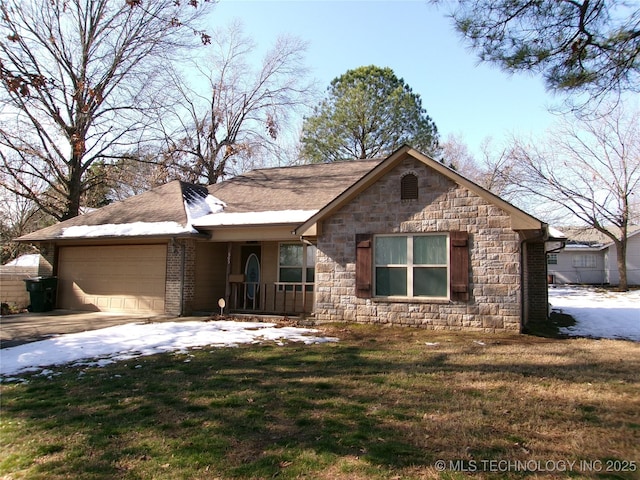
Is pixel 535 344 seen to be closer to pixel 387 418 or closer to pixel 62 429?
pixel 387 418

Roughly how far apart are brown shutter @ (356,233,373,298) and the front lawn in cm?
310

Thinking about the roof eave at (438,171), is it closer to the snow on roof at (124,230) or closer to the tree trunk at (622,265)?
the snow on roof at (124,230)

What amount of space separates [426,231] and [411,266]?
2.78 feet

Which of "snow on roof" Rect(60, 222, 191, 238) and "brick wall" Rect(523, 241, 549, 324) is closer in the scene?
"brick wall" Rect(523, 241, 549, 324)

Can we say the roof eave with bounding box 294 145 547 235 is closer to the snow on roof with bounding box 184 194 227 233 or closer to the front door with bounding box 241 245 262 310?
the front door with bounding box 241 245 262 310

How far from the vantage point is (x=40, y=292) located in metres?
14.2

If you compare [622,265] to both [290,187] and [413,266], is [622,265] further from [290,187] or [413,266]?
[413,266]

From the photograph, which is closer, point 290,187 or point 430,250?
point 430,250

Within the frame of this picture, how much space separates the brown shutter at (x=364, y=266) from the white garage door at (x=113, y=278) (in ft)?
19.7

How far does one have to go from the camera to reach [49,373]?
6.66 metres

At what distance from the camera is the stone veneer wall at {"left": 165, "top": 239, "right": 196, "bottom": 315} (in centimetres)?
1266

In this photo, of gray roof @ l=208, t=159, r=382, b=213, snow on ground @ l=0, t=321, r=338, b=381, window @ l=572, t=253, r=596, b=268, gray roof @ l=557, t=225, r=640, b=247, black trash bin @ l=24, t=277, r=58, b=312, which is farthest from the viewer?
window @ l=572, t=253, r=596, b=268

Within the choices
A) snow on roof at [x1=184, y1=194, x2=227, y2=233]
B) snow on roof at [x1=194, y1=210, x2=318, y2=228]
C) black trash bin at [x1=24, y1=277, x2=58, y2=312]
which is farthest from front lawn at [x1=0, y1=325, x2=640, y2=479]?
black trash bin at [x1=24, y1=277, x2=58, y2=312]

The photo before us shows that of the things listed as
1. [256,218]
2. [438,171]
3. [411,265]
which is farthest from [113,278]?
[438,171]
